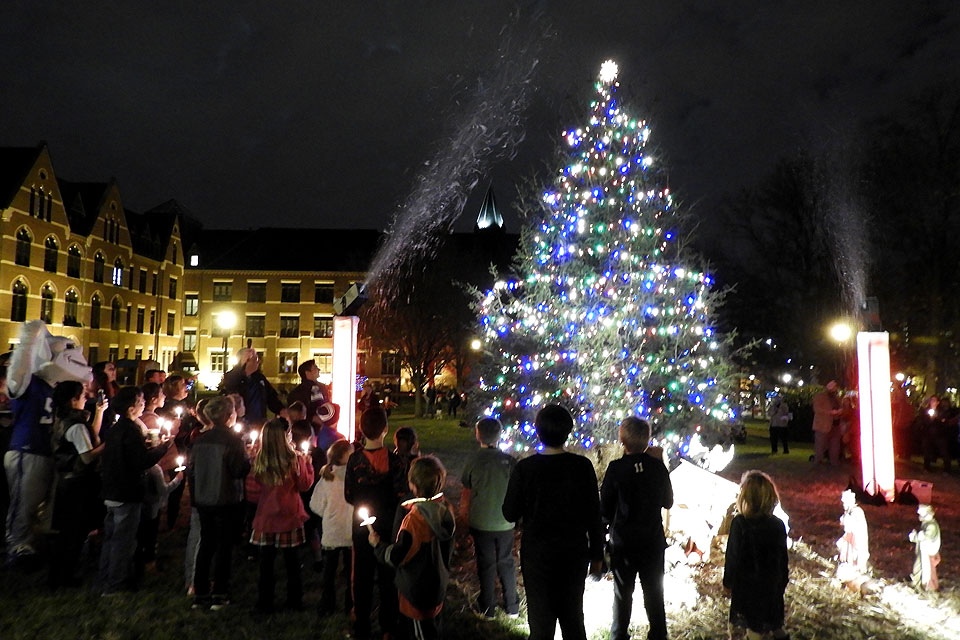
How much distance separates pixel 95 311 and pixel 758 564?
1909 inches

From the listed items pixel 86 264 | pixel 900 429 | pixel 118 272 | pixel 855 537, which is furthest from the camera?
pixel 118 272

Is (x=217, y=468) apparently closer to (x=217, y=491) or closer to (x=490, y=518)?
(x=217, y=491)

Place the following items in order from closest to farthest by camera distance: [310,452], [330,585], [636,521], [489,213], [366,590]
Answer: [636,521], [366,590], [330,585], [310,452], [489,213]

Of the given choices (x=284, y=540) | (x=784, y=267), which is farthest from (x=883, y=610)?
(x=784, y=267)

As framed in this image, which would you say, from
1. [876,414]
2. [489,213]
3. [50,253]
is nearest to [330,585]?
[876,414]

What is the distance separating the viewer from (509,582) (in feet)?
18.7

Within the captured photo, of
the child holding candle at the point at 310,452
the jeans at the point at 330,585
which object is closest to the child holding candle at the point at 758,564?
the jeans at the point at 330,585

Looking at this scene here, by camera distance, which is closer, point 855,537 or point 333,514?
point 333,514

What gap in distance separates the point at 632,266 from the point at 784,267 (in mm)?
20778

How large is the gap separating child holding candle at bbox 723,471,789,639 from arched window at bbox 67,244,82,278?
45944 mm

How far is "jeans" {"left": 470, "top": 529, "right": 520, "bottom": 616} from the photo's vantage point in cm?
564

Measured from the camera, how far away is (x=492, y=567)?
5684 millimetres

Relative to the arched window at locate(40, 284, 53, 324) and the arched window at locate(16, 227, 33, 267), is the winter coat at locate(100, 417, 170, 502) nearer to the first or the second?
the arched window at locate(16, 227, 33, 267)

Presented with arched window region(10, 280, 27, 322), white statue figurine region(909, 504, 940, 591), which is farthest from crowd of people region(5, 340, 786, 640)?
arched window region(10, 280, 27, 322)
